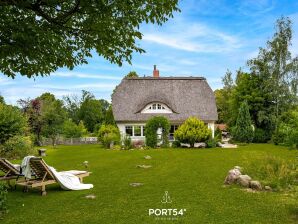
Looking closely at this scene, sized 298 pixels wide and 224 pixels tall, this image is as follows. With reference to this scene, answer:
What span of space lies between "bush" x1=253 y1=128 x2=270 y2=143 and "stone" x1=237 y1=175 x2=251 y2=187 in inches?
1026

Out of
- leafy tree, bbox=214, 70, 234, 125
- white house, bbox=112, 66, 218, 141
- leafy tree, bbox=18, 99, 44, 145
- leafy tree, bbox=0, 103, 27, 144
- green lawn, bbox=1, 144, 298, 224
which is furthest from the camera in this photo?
leafy tree, bbox=214, 70, 234, 125

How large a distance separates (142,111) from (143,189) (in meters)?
23.9

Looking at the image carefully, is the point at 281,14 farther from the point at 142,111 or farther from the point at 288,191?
the point at 288,191

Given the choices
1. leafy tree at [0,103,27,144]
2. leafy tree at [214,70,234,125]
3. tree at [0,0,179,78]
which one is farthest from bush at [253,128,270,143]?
tree at [0,0,179,78]

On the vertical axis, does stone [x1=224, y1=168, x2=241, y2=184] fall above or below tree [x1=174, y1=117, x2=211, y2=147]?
below

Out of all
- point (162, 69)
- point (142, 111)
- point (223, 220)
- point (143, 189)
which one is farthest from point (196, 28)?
point (162, 69)

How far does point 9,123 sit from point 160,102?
15.7m

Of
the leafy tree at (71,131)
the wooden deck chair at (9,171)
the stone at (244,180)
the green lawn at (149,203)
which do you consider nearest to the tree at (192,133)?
the green lawn at (149,203)

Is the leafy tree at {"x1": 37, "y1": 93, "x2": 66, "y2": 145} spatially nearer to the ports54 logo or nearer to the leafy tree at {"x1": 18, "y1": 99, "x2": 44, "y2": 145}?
the leafy tree at {"x1": 18, "y1": 99, "x2": 44, "y2": 145}

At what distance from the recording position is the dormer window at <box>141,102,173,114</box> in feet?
113

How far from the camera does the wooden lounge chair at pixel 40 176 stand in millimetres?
10008

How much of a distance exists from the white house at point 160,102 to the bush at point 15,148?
11.1m

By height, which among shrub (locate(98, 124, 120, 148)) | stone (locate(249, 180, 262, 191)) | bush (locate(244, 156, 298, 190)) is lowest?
stone (locate(249, 180, 262, 191))

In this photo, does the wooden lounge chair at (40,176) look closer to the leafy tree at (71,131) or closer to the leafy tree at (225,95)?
the leafy tree at (71,131)
